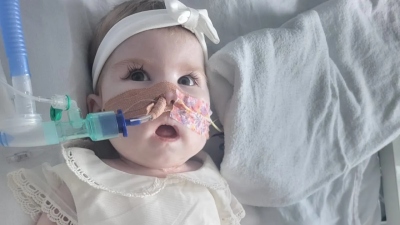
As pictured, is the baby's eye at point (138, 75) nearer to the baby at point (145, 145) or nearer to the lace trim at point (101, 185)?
the baby at point (145, 145)

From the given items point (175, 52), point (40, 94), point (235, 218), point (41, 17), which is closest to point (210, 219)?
point (235, 218)

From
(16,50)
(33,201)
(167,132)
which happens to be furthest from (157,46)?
(33,201)

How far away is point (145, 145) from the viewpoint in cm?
93

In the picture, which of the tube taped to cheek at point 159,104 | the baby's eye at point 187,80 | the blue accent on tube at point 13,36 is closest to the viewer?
the blue accent on tube at point 13,36

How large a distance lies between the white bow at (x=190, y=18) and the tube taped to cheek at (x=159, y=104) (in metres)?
0.15

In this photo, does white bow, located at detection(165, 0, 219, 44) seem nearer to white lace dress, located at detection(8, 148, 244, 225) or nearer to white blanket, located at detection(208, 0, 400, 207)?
white blanket, located at detection(208, 0, 400, 207)

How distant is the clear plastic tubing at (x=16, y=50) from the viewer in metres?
0.80

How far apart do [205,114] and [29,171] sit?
0.38 m

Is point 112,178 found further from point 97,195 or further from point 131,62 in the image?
point 131,62

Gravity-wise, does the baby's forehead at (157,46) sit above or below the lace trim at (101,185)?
above

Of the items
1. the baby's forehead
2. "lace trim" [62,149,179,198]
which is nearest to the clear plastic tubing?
"lace trim" [62,149,179,198]

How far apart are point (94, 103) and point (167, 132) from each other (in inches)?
8.4

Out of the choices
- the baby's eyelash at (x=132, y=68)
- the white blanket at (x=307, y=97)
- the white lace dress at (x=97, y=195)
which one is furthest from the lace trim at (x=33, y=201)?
the white blanket at (x=307, y=97)

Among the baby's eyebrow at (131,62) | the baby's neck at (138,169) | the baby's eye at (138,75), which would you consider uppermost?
the baby's eyebrow at (131,62)
